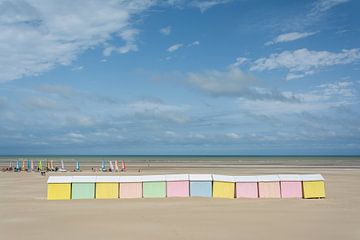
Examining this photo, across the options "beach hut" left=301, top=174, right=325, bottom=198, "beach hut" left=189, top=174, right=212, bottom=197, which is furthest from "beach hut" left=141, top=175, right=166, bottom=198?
"beach hut" left=301, top=174, right=325, bottom=198

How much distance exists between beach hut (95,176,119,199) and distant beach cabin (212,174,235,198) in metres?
5.19

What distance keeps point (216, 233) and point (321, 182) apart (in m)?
11.0

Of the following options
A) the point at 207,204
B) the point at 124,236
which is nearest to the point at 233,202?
the point at 207,204

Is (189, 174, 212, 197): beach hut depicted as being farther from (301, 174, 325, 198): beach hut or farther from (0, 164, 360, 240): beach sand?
(301, 174, 325, 198): beach hut

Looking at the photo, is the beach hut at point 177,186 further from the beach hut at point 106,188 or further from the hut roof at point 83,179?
the hut roof at point 83,179

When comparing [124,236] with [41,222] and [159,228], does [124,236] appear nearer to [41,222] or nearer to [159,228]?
[159,228]

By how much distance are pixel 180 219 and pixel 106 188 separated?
6.97 m

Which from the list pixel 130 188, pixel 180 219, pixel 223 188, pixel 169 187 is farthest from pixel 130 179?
pixel 180 219

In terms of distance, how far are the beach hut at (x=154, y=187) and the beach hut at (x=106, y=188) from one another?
1521 millimetres

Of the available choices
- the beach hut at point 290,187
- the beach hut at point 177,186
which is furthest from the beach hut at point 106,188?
the beach hut at point 290,187

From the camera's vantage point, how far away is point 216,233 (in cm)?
1239

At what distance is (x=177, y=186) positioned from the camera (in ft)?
67.6

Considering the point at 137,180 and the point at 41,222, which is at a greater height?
the point at 137,180

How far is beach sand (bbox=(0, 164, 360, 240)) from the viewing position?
12.3 m
